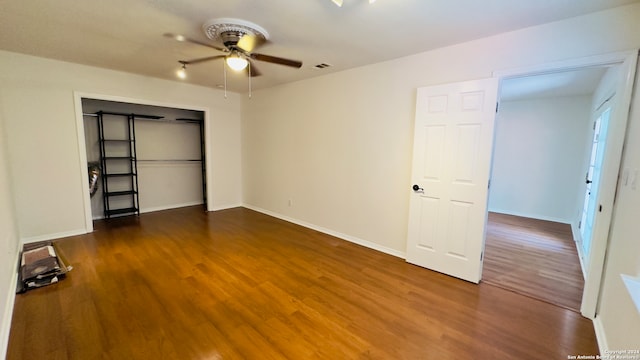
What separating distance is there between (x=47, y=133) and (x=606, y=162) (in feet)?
21.5

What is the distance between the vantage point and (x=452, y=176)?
9.74 feet

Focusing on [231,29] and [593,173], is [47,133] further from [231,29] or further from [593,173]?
[593,173]

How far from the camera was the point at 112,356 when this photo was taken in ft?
5.94

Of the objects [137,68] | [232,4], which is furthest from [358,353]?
[137,68]

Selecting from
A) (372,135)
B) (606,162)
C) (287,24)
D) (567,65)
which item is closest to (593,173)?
(606,162)

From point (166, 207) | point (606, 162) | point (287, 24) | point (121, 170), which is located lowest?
point (166, 207)

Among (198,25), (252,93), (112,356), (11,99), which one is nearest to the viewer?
(112,356)

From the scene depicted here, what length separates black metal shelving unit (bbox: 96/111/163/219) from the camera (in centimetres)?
499

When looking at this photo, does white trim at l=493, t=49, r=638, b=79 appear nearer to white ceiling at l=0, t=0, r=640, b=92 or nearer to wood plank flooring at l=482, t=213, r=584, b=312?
white ceiling at l=0, t=0, r=640, b=92

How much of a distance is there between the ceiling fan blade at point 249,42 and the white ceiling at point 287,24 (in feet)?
0.49

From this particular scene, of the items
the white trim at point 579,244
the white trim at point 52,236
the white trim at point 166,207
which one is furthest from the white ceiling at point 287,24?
the white trim at point 166,207

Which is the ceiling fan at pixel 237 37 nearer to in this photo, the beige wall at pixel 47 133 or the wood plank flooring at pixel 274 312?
the wood plank flooring at pixel 274 312

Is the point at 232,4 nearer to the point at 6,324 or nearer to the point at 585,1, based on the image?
the point at 585,1

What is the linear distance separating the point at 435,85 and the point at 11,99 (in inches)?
217
